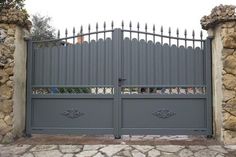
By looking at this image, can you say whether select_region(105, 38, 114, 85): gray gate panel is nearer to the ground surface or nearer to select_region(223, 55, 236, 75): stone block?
the ground surface

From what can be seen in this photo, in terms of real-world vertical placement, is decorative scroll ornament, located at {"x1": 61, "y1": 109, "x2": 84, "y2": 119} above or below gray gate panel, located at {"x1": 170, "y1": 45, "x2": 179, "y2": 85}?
below

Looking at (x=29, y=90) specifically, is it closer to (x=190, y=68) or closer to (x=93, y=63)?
(x=93, y=63)

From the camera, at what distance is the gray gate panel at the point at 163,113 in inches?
244

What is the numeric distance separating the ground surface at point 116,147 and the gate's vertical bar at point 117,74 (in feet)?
1.09

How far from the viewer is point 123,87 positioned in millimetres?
6258

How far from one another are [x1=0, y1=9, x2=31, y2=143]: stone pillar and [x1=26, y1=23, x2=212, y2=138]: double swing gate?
10.9 inches

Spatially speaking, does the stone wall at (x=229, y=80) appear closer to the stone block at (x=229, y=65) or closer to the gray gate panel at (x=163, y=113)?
the stone block at (x=229, y=65)

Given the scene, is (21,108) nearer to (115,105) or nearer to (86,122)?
(86,122)

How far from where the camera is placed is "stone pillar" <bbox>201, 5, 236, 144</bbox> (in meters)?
5.61

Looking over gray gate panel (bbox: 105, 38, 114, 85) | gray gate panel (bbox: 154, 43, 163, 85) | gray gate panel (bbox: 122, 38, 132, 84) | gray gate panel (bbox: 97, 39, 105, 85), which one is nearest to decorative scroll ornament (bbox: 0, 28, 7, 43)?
gray gate panel (bbox: 97, 39, 105, 85)

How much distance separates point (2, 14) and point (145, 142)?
151 inches

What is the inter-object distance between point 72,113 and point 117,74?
1.26 meters

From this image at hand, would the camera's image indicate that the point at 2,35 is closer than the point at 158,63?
Yes

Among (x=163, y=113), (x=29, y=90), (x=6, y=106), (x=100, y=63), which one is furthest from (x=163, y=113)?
(x=6, y=106)
